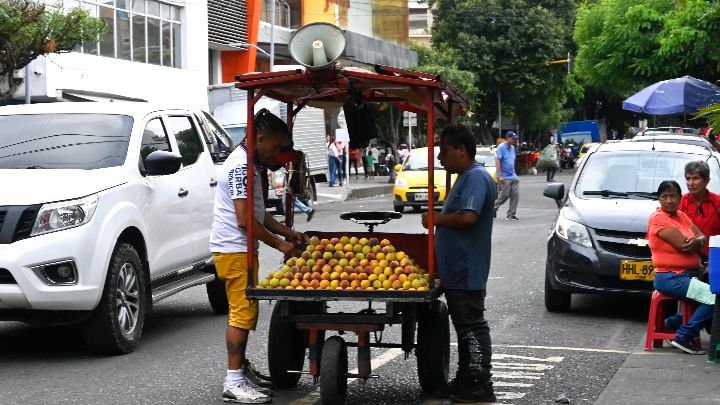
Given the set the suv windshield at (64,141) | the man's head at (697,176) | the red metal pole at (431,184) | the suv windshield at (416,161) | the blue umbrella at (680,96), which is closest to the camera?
the red metal pole at (431,184)

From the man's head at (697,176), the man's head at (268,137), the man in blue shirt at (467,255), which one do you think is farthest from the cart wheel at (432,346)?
the man's head at (697,176)

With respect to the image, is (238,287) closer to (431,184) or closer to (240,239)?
(240,239)

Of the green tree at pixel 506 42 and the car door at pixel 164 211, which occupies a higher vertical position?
the green tree at pixel 506 42

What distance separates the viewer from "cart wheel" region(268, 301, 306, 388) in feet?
25.3

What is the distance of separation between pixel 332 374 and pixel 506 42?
57847 millimetres

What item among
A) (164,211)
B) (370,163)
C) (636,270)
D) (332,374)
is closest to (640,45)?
(636,270)

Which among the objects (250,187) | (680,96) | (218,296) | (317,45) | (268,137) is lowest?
(218,296)

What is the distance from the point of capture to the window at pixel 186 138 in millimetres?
10805

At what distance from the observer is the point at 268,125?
756 cm

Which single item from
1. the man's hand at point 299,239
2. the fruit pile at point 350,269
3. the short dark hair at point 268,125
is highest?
the short dark hair at point 268,125

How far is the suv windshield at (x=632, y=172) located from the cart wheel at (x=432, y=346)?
15.9 feet

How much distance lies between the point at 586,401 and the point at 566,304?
164 inches

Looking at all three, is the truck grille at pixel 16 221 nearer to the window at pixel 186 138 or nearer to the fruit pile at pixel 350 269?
the fruit pile at pixel 350 269

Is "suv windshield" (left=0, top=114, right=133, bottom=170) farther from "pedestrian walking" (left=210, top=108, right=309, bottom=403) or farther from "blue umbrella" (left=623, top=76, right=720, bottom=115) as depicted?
"blue umbrella" (left=623, top=76, right=720, bottom=115)
